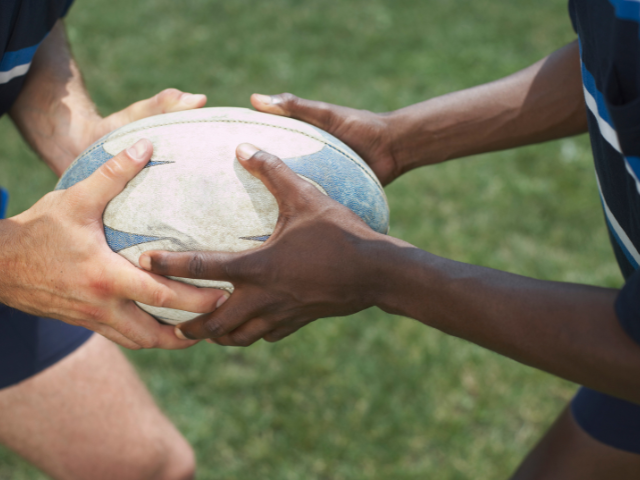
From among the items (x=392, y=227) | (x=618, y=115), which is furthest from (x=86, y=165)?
(x=392, y=227)

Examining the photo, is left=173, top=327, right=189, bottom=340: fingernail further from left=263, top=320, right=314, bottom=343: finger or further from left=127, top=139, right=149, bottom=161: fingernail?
left=127, top=139, right=149, bottom=161: fingernail

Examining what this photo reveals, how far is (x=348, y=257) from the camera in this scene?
64.1 inches

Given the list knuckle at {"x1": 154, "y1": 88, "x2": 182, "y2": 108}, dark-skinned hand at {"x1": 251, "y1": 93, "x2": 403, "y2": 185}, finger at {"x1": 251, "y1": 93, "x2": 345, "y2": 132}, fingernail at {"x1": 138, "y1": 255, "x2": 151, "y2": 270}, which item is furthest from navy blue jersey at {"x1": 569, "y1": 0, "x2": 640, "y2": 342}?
knuckle at {"x1": 154, "y1": 88, "x2": 182, "y2": 108}

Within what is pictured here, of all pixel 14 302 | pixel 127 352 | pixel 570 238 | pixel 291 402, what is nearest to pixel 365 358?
pixel 291 402

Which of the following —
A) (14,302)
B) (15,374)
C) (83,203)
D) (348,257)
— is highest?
(83,203)

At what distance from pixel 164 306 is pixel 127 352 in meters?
2.17

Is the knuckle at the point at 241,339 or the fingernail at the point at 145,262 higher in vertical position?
the fingernail at the point at 145,262

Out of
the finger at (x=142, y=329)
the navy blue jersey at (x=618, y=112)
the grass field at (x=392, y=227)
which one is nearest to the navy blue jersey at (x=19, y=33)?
the finger at (x=142, y=329)

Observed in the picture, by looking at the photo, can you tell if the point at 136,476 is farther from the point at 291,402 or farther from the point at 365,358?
the point at 365,358

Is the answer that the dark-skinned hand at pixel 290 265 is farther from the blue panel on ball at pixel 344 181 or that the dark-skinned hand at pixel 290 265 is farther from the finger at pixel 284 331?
the blue panel on ball at pixel 344 181

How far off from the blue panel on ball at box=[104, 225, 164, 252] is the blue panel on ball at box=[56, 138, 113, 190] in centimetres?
24

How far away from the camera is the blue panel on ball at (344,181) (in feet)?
6.24

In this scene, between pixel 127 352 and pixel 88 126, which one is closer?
pixel 88 126

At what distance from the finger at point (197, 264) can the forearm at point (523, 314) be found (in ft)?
1.44
